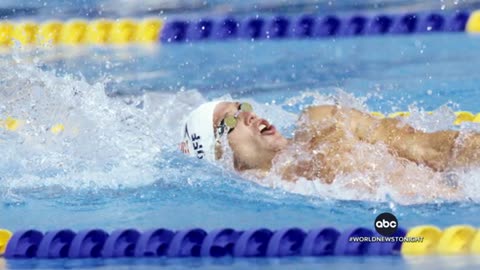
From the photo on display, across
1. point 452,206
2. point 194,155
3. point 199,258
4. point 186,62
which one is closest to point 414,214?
point 452,206

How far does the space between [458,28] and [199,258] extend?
2.83 m

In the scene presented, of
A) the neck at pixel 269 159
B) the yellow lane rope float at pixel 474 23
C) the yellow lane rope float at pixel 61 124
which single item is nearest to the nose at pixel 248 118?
the neck at pixel 269 159

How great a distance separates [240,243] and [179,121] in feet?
4.85

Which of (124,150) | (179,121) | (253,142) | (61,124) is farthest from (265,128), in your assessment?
(61,124)

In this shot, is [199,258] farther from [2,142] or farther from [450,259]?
[2,142]

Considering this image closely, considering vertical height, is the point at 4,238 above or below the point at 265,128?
below

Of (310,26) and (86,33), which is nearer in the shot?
(310,26)

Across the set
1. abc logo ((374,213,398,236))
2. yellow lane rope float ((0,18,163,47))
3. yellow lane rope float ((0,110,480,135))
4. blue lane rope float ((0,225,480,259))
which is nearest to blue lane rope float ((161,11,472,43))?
yellow lane rope float ((0,18,163,47))

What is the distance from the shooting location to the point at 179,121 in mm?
4707

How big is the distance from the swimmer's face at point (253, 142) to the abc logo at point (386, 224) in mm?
551

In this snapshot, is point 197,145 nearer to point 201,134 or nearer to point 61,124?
point 201,134

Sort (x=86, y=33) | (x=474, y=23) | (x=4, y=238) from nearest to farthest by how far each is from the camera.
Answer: (x=4, y=238) → (x=474, y=23) → (x=86, y=33)

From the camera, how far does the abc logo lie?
329cm

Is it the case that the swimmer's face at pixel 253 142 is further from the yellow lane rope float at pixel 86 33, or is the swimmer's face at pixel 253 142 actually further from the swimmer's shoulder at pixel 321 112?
the yellow lane rope float at pixel 86 33
